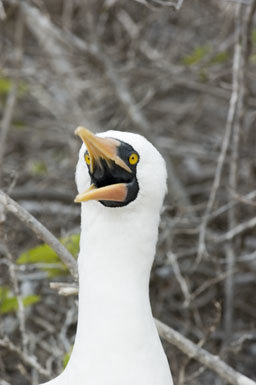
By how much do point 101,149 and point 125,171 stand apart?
16cm

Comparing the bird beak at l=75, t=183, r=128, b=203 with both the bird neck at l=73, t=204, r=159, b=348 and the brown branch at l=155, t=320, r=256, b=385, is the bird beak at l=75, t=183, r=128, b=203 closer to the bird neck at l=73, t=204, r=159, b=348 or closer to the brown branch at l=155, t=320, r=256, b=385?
the bird neck at l=73, t=204, r=159, b=348

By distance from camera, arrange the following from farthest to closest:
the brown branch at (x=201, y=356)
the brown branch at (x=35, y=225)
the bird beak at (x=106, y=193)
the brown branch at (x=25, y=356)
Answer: the brown branch at (x=25, y=356)
the brown branch at (x=201, y=356)
the brown branch at (x=35, y=225)
the bird beak at (x=106, y=193)

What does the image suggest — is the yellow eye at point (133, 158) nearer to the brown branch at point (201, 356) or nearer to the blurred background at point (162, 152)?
the brown branch at point (201, 356)

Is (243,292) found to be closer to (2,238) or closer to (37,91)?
(37,91)

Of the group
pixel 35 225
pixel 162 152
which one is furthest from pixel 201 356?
pixel 162 152

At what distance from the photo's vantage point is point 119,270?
2.75 meters

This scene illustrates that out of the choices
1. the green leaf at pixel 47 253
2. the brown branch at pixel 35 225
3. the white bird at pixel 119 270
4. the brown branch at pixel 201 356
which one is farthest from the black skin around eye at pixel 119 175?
the green leaf at pixel 47 253

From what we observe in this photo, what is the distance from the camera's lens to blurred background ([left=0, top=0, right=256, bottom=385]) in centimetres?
452

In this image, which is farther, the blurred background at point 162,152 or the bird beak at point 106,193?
the blurred background at point 162,152

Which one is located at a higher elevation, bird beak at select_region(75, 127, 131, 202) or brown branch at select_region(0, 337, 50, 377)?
bird beak at select_region(75, 127, 131, 202)

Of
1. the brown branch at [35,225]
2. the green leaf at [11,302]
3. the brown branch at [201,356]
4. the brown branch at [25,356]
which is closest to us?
the brown branch at [35,225]

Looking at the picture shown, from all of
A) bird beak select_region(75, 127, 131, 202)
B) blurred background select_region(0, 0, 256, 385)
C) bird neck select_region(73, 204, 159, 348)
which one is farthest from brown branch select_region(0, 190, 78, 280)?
blurred background select_region(0, 0, 256, 385)

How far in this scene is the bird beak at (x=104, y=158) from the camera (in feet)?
8.33

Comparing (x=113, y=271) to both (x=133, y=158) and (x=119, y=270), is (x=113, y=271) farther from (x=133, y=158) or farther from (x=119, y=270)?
(x=133, y=158)
